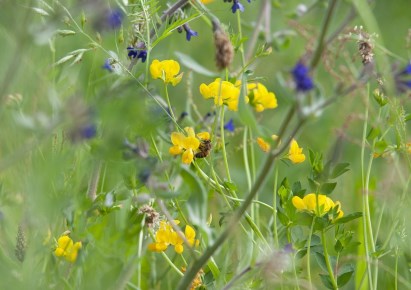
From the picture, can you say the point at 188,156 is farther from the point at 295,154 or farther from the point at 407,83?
the point at 407,83

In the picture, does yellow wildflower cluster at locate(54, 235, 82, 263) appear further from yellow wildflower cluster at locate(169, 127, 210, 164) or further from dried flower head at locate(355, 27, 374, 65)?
dried flower head at locate(355, 27, 374, 65)

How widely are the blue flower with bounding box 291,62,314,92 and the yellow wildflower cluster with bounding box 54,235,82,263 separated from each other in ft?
1.55

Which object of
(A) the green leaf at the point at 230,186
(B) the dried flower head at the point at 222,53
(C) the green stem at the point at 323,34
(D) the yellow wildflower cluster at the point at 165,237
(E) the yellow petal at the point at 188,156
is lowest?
(D) the yellow wildflower cluster at the point at 165,237

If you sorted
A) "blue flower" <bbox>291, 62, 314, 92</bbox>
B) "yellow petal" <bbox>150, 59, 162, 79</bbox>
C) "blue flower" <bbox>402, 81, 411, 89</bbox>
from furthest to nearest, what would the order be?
"yellow petal" <bbox>150, 59, 162, 79</bbox>
"blue flower" <bbox>402, 81, 411, 89</bbox>
"blue flower" <bbox>291, 62, 314, 92</bbox>

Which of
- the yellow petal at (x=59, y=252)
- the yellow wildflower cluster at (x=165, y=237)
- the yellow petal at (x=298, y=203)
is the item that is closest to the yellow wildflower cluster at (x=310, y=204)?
the yellow petal at (x=298, y=203)

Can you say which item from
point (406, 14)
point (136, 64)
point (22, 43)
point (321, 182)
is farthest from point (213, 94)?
point (406, 14)

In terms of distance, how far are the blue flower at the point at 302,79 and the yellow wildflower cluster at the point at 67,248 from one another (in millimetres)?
471

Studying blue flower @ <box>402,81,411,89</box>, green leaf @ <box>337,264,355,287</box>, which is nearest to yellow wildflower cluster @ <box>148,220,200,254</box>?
green leaf @ <box>337,264,355,287</box>

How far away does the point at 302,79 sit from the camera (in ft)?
3.66

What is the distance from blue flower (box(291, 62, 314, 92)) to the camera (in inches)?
43.8

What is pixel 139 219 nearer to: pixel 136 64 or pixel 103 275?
pixel 103 275

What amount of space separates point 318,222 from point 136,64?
519mm

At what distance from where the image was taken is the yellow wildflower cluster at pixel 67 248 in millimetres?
1431

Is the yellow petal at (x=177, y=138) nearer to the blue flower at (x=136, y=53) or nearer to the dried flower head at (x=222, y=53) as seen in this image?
the blue flower at (x=136, y=53)
